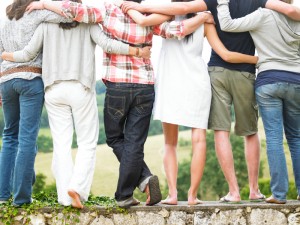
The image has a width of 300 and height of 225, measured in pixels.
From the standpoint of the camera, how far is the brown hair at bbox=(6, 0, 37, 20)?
5191 millimetres

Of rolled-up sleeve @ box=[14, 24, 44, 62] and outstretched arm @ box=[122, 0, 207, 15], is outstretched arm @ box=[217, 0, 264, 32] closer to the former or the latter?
outstretched arm @ box=[122, 0, 207, 15]

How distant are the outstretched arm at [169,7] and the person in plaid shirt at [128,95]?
7cm

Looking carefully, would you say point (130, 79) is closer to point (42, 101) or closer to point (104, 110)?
point (104, 110)

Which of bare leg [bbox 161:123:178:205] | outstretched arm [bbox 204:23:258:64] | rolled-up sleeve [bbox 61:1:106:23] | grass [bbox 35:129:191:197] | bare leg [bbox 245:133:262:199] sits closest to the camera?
rolled-up sleeve [bbox 61:1:106:23]

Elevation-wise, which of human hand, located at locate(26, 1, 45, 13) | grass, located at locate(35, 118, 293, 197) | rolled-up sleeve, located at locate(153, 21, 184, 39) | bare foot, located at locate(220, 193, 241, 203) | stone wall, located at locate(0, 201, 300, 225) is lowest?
grass, located at locate(35, 118, 293, 197)

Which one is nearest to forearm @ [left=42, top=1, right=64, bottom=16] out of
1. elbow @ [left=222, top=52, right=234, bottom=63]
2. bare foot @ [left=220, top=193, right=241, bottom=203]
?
elbow @ [left=222, top=52, right=234, bottom=63]

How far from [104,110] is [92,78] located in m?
0.31

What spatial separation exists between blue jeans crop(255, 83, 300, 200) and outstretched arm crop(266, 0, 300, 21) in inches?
25.3

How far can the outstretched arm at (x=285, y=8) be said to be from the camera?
5219 mm

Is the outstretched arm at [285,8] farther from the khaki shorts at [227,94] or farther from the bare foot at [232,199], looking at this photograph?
the bare foot at [232,199]

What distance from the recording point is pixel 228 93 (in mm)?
5434

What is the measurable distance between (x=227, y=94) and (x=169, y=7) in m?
1.00

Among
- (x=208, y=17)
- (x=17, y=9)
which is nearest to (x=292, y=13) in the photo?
(x=208, y=17)

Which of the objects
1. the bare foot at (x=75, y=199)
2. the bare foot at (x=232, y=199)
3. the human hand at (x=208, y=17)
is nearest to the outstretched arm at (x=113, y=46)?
the human hand at (x=208, y=17)
